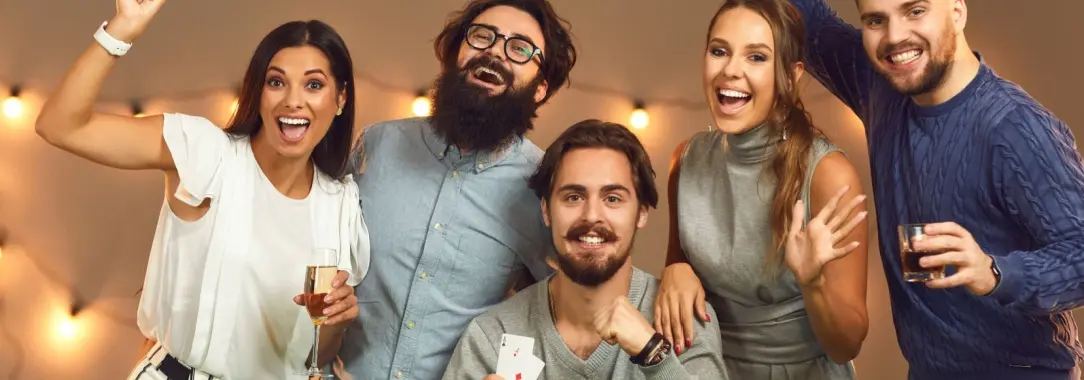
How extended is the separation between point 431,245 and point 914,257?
46.3 inches

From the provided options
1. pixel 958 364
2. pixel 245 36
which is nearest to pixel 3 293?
pixel 245 36

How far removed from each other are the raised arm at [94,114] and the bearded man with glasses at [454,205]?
69cm

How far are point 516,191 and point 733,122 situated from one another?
0.64 m

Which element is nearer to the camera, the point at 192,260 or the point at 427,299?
the point at 192,260

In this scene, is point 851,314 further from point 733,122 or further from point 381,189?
point 381,189

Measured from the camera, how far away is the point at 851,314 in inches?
84.5

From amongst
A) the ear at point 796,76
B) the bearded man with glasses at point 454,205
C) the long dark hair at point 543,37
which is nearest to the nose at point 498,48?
the bearded man with glasses at point 454,205

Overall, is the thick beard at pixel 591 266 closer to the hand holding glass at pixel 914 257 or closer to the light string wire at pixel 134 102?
the hand holding glass at pixel 914 257

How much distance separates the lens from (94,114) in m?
1.99

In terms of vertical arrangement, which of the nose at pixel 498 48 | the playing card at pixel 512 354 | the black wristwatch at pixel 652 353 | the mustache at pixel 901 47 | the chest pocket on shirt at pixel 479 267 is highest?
the nose at pixel 498 48

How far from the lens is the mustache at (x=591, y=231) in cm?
229

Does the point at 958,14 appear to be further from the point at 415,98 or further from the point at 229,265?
the point at 415,98

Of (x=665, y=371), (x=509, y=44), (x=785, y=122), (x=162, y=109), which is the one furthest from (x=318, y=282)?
(x=162, y=109)

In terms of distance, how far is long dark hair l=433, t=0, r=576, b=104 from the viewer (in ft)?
8.87
